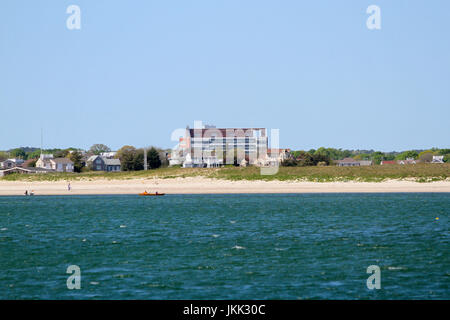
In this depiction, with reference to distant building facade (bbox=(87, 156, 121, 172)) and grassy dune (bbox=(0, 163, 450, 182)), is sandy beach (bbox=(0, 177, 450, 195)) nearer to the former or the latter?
grassy dune (bbox=(0, 163, 450, 182))

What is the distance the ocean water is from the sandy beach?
31.4m

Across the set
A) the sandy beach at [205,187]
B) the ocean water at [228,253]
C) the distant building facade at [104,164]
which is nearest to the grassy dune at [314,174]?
the sandy beach at [205,187]

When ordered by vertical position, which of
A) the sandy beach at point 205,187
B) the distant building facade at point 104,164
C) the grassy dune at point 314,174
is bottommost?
the sandy beach at point 205,187

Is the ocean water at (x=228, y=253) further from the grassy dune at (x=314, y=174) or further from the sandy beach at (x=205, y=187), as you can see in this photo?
the grassy dune at (x=314, y=174)

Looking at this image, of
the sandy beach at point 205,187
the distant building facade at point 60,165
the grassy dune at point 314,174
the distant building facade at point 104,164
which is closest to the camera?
the sandy beach at point 205,187

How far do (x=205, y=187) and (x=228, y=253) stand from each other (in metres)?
71.2

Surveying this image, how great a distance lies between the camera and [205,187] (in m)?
109

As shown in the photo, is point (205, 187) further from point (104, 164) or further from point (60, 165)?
point (104, 164)

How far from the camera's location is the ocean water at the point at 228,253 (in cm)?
2705

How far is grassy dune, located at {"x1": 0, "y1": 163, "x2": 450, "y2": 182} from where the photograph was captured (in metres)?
108

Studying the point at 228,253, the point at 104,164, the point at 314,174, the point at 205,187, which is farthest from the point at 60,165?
the point at 228,253

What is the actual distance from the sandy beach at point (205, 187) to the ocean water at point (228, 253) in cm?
3136
